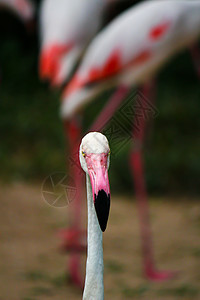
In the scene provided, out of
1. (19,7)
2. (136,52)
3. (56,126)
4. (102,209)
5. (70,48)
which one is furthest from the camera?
(19,7)

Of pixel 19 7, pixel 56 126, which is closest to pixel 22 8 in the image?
pixel 19 7

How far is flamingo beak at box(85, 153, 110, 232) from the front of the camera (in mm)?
1604

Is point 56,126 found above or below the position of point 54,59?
above

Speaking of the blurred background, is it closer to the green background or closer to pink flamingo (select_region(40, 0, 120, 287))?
the green background

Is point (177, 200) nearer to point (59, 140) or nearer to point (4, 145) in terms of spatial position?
point (59, 140)

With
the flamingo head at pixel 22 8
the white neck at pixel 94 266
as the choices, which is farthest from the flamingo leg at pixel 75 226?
the flamingo head at pixel 22 8

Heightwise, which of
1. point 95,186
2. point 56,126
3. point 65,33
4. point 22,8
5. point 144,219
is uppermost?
point 22,8

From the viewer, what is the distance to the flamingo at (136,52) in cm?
325

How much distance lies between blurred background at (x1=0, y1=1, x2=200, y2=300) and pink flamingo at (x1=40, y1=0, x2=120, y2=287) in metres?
0.15

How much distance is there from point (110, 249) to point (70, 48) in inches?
47.9

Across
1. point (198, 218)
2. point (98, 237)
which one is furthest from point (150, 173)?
point (98, 237)

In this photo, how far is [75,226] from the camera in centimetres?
345

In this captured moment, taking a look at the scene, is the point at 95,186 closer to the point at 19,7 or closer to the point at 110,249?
the point at 110,249

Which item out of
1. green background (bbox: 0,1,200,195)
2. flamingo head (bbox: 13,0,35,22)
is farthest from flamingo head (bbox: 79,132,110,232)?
flamingo head (bbox: 13,0,35,22)
